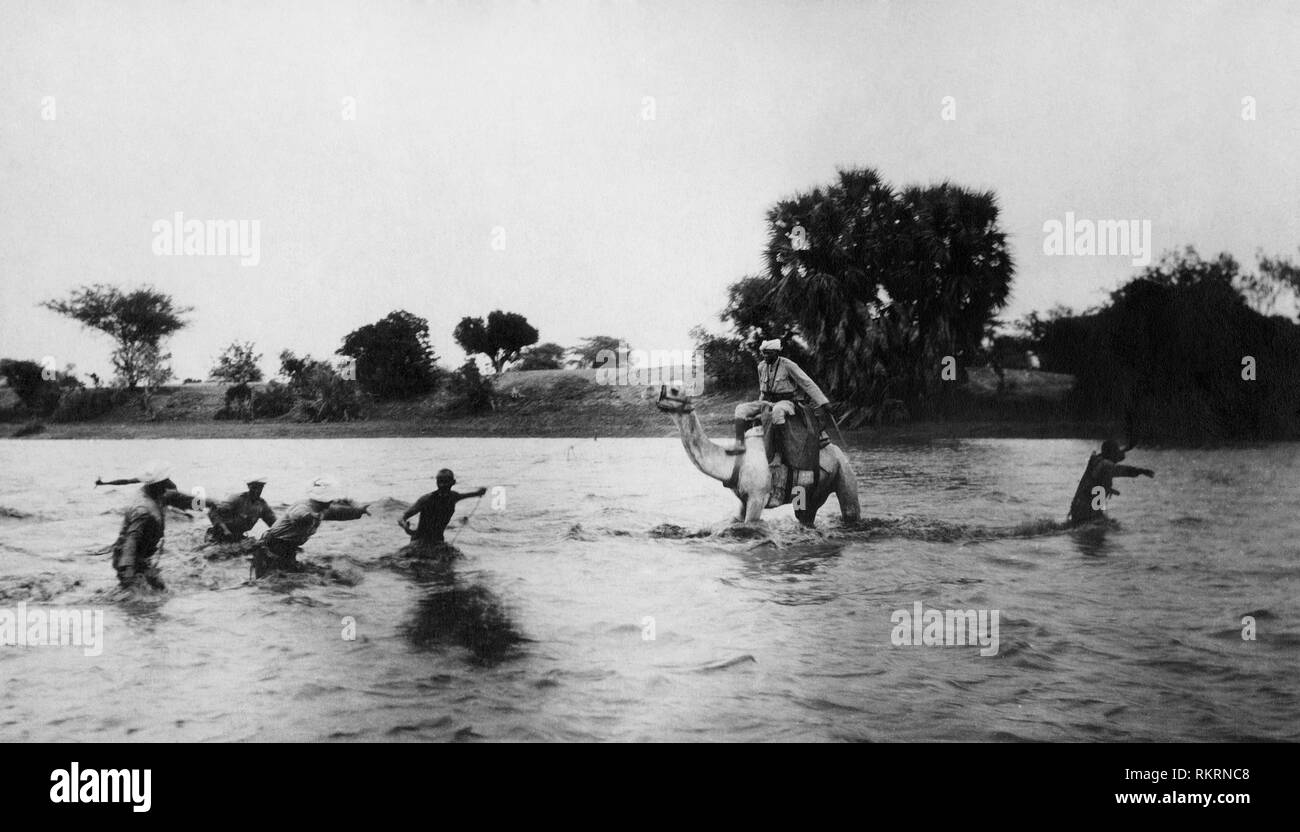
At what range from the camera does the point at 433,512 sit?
3736mm

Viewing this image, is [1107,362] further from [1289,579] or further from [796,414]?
[796,414]

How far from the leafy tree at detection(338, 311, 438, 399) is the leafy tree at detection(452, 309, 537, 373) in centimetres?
17

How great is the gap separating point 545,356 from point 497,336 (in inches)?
10.0

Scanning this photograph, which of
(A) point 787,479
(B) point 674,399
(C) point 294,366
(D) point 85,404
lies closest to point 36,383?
(D) point 85,404

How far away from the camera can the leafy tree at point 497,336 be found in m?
3.90

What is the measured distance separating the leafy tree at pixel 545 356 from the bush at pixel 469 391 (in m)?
0.25

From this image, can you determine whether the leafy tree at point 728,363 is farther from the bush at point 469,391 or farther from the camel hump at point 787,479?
the bush at point 469,391

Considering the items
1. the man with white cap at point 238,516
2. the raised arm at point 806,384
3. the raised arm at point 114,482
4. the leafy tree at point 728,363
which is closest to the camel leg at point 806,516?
the raised arm at point 806,384

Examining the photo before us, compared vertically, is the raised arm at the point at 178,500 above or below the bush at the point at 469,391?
below
